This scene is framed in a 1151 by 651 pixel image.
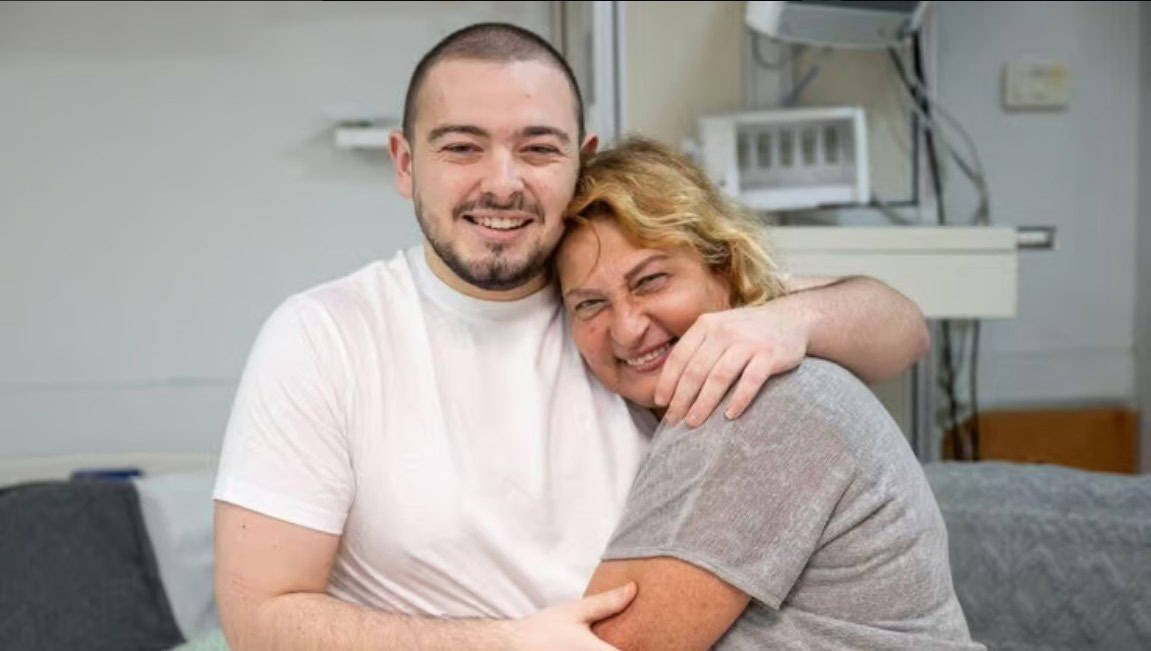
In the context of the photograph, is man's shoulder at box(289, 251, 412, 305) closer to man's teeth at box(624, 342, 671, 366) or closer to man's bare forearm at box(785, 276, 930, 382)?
man's teeth at box(624, 342, 671, 366)

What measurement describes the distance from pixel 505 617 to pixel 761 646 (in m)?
0.30

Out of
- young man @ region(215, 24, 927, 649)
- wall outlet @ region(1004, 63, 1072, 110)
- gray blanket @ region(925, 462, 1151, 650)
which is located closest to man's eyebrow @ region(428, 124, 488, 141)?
young man @ region(215, 24, 927, 649)

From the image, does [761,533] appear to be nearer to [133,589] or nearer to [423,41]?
[133,589]

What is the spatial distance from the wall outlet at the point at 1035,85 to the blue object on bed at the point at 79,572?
208 cm

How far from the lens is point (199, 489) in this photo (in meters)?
2.12

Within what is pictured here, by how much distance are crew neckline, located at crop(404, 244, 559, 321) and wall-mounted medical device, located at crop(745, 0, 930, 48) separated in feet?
3.55

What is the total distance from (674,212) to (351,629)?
0.52 m

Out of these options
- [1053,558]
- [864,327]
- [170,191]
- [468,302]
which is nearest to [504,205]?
[468,302]

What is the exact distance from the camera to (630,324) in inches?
47.3

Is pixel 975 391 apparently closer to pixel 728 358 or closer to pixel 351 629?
pixel 728 358

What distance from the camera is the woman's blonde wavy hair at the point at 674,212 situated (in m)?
1.19

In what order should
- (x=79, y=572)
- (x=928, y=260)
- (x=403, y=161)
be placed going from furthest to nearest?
1. (x=928, y=260)
2. (x=79, y=572)
3. (x=403, y=161)

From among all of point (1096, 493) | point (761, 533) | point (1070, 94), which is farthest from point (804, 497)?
point (1070, 94)

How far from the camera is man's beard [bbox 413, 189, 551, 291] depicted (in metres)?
1.23
